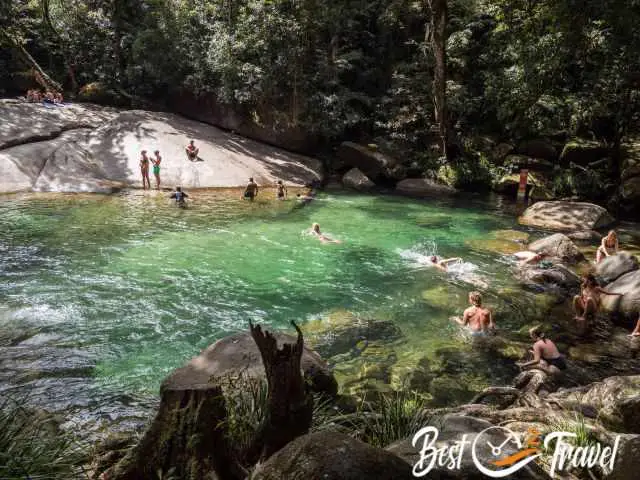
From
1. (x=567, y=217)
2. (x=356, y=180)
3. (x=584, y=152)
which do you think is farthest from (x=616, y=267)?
(x=356, y=180)

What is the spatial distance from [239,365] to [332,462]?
10.7 feet

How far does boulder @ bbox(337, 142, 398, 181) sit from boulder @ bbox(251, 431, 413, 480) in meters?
23.0

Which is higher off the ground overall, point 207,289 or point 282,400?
point 282,400

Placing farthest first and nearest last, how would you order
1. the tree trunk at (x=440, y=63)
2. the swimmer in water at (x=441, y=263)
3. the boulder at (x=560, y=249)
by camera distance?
the tree trunk at (x=440, y=63)
the boulder at (x=560, y=249)
the swimmer in water at (x=441, y=263)

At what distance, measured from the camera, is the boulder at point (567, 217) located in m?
17.4

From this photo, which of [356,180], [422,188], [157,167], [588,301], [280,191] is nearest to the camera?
[588,301]

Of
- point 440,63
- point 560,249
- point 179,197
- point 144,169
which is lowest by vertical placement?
point 560,249

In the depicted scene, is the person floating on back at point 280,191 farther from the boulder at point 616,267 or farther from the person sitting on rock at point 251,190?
the boulder at point 616,267

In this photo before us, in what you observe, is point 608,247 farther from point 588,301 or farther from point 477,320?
point 477,320

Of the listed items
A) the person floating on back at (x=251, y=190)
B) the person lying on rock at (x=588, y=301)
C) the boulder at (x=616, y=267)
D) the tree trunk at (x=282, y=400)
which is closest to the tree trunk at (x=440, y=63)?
the person floating on back at (x=251, y=190)

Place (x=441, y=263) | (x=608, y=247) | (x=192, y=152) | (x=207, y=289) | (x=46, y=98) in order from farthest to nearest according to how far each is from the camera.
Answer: (x=46, y=98), (x=192, y=152), (x=608, y=247), (x=441, y=263), (x=207, y=289)

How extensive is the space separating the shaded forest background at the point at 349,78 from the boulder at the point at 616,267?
25.3 feet

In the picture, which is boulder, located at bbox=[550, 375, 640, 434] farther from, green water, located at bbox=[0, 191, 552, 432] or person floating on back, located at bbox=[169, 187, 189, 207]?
person floating on back, located at bbox=[169, 187, 189, 207]

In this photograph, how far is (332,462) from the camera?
2.54 m
